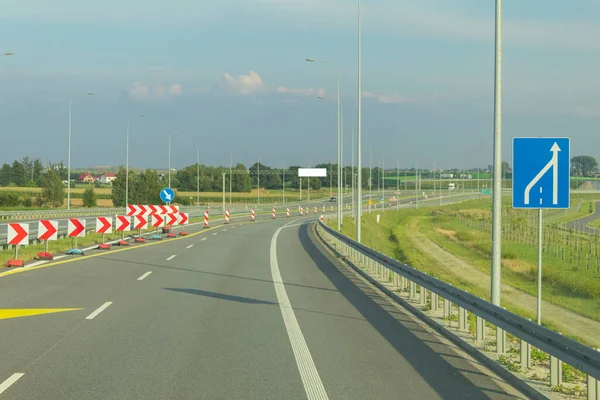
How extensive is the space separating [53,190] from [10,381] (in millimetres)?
91180

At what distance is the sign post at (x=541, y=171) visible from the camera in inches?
405

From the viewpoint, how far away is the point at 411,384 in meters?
8.16

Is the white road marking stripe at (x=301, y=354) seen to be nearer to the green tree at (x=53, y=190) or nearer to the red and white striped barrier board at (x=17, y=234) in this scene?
the red and white striped barrier board at (x=17, y=234)

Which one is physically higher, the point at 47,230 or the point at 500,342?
the point at 47,230

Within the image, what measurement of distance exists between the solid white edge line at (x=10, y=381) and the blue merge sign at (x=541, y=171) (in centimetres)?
689

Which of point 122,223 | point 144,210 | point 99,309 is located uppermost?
point 144,210

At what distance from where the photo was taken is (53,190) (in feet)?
310

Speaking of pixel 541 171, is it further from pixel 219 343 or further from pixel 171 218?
pixel 171 218

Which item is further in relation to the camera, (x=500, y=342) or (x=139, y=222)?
(x=139, y=222)

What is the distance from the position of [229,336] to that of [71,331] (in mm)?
2483

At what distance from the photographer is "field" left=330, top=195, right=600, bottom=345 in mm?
29281

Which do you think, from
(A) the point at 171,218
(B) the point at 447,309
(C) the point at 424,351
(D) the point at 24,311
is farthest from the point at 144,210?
(C) the point at 424,351

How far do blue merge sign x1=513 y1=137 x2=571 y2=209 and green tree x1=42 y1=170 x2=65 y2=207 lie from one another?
90961mm

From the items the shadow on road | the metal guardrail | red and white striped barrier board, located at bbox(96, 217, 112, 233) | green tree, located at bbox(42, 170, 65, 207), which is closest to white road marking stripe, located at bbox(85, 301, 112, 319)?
the shadow on road
